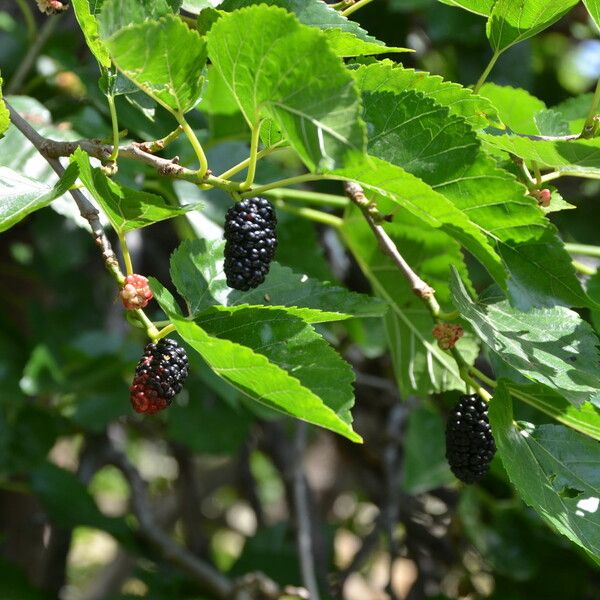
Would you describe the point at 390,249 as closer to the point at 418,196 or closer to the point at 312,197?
the point at 418,196

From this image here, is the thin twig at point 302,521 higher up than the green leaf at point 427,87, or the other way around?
the green leaf at point 427,87

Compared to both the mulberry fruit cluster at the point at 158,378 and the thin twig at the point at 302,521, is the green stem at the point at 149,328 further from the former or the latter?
the thin twig at the point at 302,521

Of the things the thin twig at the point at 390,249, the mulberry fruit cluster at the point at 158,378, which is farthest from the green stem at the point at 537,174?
the mulberry fruit cluster at the point at 158,378

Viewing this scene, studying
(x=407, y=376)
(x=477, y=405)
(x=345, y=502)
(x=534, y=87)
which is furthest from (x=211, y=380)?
(x=345, y=502)

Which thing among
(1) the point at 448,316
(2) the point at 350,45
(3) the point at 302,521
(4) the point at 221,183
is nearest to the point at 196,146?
(4) the point at 221,183

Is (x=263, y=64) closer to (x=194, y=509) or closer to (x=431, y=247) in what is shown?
(x=431, y=247)

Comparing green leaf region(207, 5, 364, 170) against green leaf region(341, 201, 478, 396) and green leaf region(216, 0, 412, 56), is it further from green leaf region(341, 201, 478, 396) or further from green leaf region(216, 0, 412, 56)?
green leaf region(341, 201, 478, 396)

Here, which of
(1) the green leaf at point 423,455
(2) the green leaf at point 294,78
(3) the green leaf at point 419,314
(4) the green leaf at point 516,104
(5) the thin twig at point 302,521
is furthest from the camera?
(1) the green leaf at point 423,455
